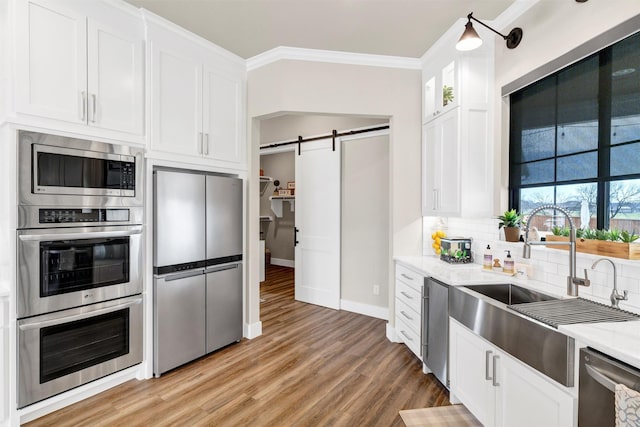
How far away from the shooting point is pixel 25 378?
2.04 meters

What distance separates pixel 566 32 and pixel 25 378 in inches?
160

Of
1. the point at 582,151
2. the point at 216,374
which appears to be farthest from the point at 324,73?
the point at 216,374

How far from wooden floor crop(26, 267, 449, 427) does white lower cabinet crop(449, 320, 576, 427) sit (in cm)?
38

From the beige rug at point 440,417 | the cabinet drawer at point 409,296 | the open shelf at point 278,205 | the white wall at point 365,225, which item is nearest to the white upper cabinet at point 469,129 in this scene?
the cabinet drawer at point 409,296

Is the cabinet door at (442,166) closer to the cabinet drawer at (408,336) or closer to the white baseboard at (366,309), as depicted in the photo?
the cabinet drawer at (408,336)

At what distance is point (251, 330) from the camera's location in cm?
349

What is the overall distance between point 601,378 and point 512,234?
148 centimetres

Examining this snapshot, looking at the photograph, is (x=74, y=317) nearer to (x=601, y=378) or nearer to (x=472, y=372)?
(x=472, y=372)

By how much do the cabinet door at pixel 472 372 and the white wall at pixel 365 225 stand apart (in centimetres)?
178

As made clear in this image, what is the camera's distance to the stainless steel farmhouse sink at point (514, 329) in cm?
142

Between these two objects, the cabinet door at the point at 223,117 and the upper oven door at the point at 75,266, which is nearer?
the upper oven door at the point at 75,266

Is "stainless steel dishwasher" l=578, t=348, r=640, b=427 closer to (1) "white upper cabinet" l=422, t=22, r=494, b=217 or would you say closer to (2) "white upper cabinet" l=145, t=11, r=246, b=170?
(1) "white upper cabinet" l=422, t=22, r=494, b=217

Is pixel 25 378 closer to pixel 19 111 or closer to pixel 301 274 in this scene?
pixel 19 111

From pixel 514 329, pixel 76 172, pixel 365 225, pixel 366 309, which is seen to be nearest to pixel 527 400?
pixel 514 329
